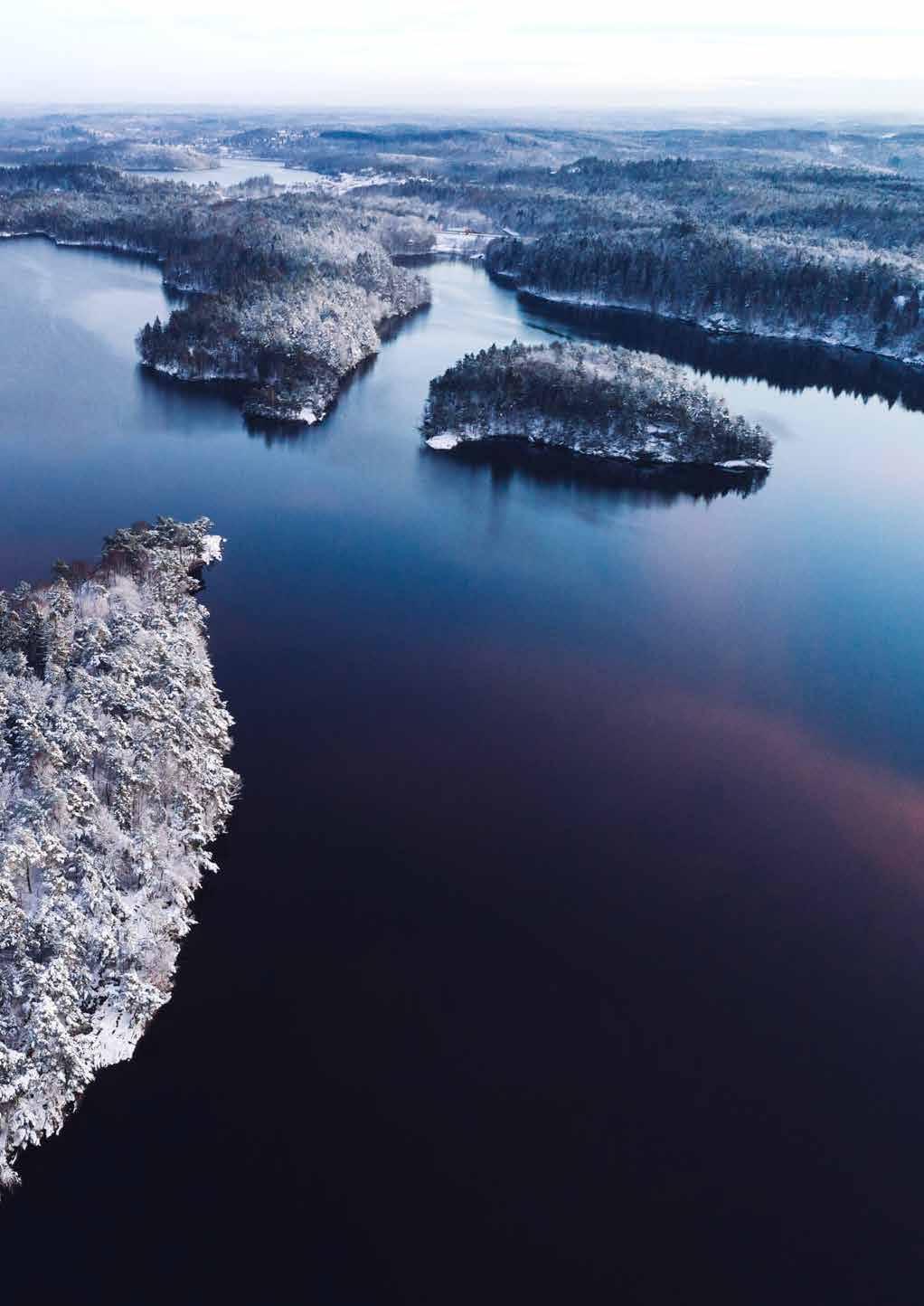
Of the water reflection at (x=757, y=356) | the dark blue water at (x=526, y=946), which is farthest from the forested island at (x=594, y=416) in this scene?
the water reflection at (x=757, y=356)

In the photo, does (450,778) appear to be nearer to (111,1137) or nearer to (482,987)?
(482,987)

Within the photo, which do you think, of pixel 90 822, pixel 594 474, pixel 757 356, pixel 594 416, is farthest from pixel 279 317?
pixel 90 822

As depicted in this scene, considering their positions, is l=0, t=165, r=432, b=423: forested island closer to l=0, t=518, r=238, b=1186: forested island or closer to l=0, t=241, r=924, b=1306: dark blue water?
l=0, t=241, r=924, b=1306: dark blue water

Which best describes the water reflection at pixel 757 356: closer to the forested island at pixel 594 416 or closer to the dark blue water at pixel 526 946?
the forested island at pixel 594 416

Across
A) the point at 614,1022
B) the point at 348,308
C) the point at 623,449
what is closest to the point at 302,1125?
the point at 614,1022

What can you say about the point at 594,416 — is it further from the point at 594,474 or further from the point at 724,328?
the point at 724,328

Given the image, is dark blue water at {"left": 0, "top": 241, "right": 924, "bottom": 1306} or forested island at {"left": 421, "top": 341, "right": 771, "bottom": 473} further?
forested island at {"left": 421, "top": 341, "right": 771, "bottom": 473}

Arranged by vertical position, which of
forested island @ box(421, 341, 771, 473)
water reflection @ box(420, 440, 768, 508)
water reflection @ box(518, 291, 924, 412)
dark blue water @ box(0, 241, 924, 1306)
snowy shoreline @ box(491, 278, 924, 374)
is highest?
snowy shoreline @ box(491, 278, 924, 374)

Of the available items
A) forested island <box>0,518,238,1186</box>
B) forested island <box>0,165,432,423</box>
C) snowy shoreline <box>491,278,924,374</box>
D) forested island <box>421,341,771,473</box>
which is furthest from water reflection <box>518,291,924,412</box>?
forested island <box>0,518,238,1186</box>
